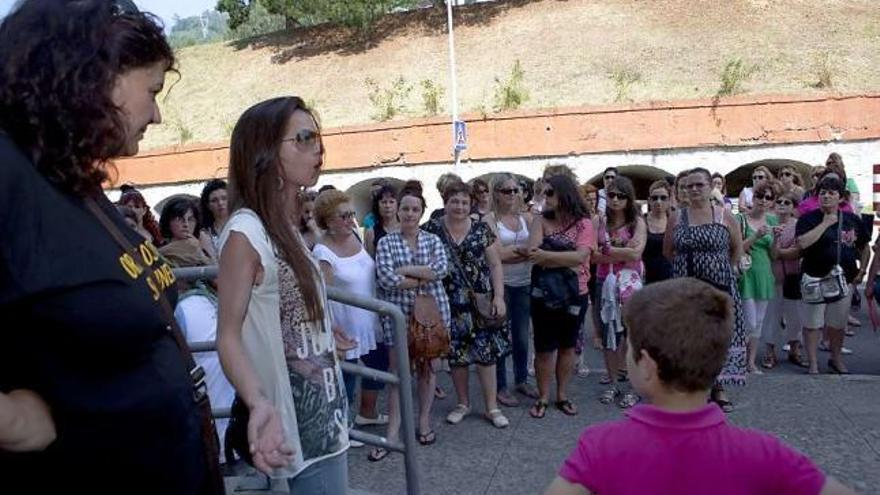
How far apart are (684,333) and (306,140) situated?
1231 mm

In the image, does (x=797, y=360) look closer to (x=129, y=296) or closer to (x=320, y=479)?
(x=320, y=479)

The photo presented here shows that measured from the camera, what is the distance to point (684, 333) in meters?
2.06

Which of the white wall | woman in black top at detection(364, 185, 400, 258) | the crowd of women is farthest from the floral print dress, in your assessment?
the white wall

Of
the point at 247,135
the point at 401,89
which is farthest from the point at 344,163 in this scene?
the point at 247,135

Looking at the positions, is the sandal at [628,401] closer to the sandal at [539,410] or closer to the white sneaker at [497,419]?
the sandal at [539,410]

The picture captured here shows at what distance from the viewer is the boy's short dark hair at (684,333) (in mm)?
2059

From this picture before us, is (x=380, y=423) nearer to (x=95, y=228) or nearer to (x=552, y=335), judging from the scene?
(x=552, y=335)

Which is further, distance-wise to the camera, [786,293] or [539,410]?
[786,293]

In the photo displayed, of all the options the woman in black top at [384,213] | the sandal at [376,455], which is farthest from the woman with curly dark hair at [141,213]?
the sandal at [376,455]

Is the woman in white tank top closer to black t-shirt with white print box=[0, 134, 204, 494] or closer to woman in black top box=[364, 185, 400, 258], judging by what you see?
woman in black top box=[364, 185, 400, 258]

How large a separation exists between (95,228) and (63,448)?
1.33ft

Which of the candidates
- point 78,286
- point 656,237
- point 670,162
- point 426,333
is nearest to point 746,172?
point 670,162

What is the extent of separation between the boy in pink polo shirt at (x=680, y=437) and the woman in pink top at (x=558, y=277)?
4174mm

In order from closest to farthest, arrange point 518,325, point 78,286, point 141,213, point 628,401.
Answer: point 78,286 → point 628,401 → point 518,325 → point 141,213
